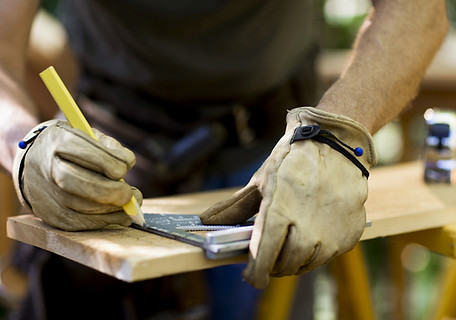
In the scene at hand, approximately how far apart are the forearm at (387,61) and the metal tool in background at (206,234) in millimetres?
312

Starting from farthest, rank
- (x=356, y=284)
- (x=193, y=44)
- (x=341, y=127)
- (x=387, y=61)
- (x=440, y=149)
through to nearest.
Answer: (x=193, y=44) → (x=356, y=284) → (x=440, y=149) → (x=387, y=61) → (x=341, y=127)

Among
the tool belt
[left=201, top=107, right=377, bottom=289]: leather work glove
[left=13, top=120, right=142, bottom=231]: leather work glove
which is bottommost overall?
the tool belt

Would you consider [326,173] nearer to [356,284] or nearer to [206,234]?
[206,234]

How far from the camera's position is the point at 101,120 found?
2.14 m

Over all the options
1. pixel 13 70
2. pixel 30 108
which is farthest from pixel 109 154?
pixel 13 70

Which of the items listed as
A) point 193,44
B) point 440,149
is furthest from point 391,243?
point 193,44

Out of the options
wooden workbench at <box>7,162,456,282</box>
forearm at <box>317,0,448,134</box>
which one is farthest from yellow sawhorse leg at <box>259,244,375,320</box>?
forearm at <box>317,0,448,134</box>

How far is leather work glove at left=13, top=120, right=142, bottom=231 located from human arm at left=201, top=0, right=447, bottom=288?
189mm

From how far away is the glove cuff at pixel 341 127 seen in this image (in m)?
1.11

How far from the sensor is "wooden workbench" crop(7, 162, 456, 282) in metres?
0.95

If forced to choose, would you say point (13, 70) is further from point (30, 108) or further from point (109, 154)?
point (109, 154)

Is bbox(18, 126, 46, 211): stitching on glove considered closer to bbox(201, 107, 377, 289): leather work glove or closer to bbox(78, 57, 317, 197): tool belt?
bbox(201, 107, 377, 289): leather work glove

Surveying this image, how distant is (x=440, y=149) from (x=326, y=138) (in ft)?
2.48

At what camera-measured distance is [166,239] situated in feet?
3.48
